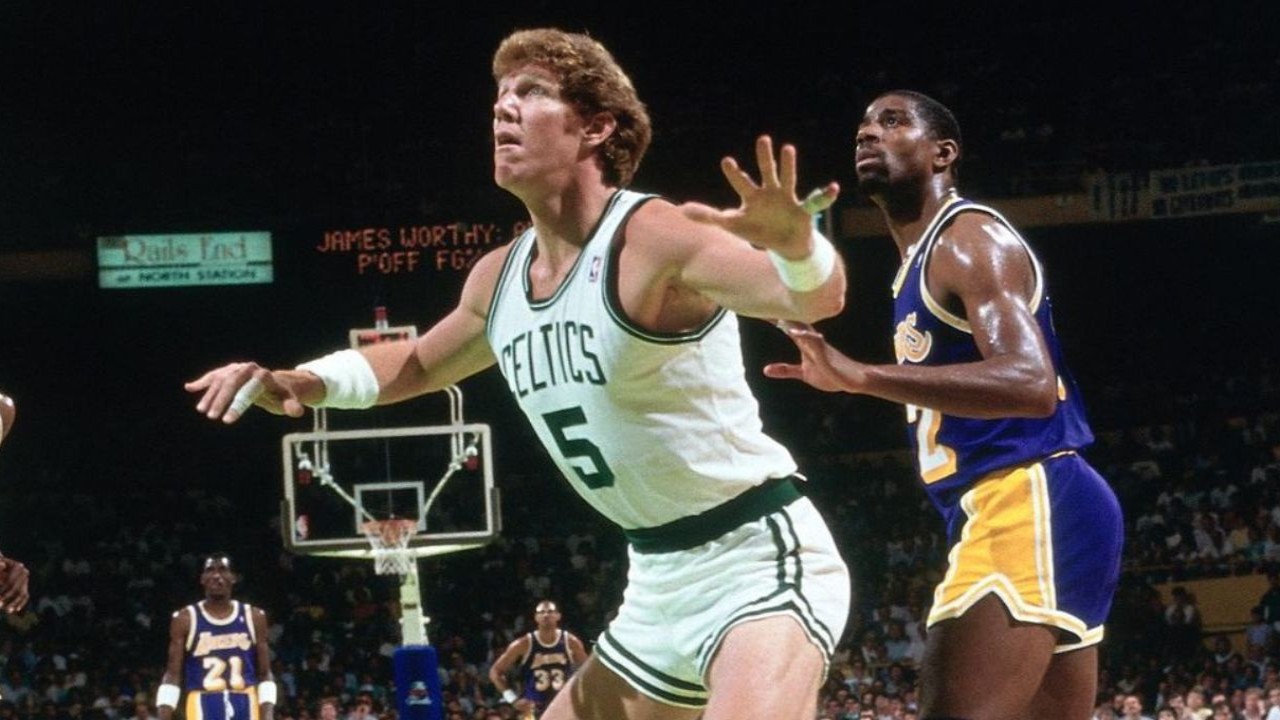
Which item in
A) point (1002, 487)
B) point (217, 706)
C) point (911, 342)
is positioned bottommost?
point (217, 706)

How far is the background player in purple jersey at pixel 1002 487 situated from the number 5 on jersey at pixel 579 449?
788 millimetres

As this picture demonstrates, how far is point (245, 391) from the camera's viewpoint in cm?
424

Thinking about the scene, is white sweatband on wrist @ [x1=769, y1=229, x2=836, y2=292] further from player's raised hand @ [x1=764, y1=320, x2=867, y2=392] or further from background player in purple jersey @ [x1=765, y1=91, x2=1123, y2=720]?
background player in purple jersey @ [x1=765, y1=91, x2=1123, y2=720]

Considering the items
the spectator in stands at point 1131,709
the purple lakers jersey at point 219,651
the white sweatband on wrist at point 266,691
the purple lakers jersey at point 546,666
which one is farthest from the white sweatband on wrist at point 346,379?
the spectator in stands at point 1131,709

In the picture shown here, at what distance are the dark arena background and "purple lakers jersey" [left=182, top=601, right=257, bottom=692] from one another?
4781mm

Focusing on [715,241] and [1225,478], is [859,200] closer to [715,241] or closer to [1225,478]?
[1225,478]

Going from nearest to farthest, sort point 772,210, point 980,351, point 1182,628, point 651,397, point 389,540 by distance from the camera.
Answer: point 772,210 < point 651,397 < point 980,351 < point 389,540 < point 1182,628

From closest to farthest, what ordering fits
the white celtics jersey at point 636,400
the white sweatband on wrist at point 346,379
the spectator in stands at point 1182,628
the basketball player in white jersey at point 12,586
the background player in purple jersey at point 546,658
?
the white celtics jersey at point 636,400, the white sweatband on wrist at point 346,379, the basketball player in white jersey at point 12,586, the background player in purple jersey at point 546,658, the spectator in stands at point 1182,628

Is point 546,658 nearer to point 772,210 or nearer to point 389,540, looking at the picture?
point 389,540

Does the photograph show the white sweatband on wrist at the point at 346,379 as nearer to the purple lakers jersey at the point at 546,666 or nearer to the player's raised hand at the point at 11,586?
the player's raised hand at the point at 11,586

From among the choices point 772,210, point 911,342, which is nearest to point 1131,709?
point 911,342

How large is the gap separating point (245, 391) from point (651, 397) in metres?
1.00

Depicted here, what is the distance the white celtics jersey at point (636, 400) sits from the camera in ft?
12.6

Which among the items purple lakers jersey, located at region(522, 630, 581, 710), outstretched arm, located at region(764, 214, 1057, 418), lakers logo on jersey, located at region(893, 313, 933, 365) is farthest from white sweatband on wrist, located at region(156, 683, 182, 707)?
outstretched arm, located at region(764, 214, 1057, 418)
